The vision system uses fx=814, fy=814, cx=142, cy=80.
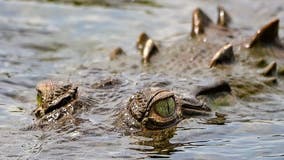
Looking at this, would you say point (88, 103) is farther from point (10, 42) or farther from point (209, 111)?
point (10, 42)

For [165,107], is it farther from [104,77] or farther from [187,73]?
[104,77]

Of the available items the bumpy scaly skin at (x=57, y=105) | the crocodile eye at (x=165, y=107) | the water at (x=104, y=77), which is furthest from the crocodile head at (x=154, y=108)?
the bumpy scaly skin at (x=57, y=105)

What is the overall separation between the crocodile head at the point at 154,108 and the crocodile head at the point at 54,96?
50cm

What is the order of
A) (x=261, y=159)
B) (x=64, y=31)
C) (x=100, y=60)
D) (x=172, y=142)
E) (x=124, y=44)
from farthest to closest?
(x=64, y=31)
(x=124, y=44)
(x=100, y=60)
(x=172, y=142)
(x=261, y=159)

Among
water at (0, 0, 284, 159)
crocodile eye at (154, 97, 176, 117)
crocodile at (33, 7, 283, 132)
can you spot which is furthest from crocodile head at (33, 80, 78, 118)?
crocodile eye at (154, 97, 176, 117)

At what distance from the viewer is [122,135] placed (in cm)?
554

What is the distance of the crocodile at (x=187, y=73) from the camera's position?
5.76 meters

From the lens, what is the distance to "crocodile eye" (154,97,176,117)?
5.75m

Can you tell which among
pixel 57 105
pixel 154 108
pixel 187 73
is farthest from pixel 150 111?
pixel 187 73

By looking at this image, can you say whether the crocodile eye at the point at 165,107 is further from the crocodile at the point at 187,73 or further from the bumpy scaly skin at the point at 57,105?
the bumpy scaly skin at the point at 57,105

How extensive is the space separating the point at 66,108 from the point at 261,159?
1575 millimetres

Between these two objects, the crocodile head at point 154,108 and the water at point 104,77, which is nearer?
the water at point 104,77

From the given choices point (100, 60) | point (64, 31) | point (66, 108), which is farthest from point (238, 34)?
point (66, 108)

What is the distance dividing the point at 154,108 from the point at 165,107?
0.10 meters
